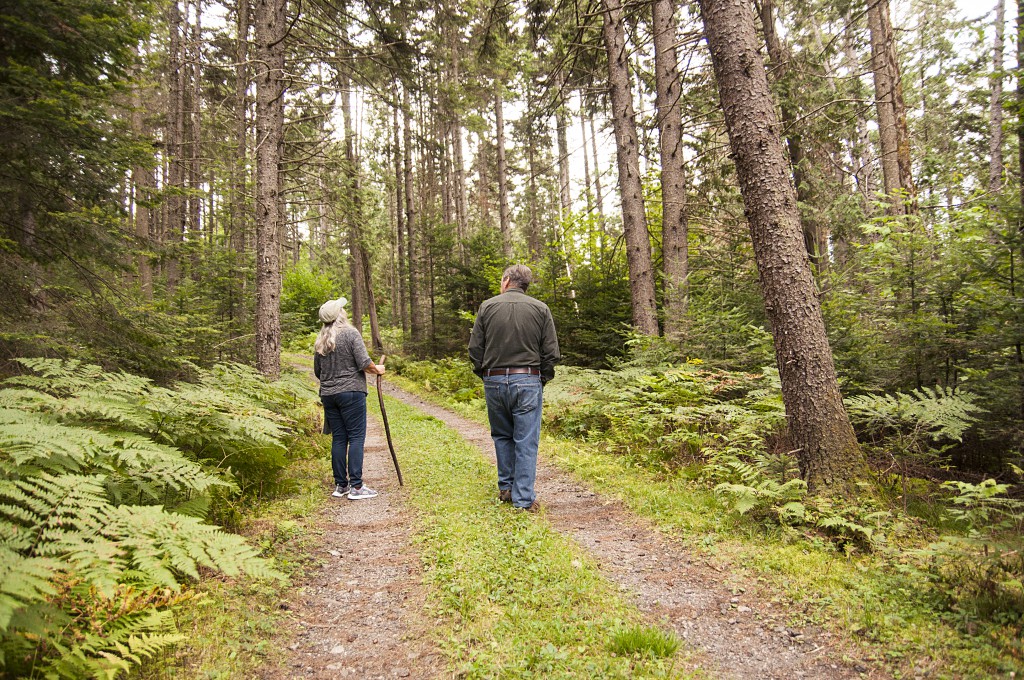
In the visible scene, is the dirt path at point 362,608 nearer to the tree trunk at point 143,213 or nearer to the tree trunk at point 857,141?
the tree trunk at point 143,213

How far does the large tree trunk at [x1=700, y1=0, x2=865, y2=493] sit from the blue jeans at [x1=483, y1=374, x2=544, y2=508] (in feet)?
7.39

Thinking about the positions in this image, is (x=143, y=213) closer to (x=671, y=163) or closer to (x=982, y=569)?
(x=671, y=163)

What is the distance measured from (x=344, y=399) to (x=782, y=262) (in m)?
4.53

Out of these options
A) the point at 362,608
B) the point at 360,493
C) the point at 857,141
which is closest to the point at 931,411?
the point at 362,608

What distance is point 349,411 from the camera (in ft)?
18.4

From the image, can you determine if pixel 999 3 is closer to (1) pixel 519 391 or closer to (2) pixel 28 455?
(1) pixel 519 391

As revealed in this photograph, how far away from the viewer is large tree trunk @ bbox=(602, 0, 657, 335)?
9.73 meters

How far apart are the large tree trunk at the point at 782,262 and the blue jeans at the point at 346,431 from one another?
4253 mm

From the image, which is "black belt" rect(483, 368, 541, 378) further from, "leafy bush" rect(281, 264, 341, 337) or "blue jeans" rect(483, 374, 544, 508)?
"leafy bush" rect(281, 264, 341, 337)

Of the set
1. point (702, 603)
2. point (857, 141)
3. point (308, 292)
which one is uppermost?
point (857, 141)

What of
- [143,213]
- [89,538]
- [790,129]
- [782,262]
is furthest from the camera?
[143,213]

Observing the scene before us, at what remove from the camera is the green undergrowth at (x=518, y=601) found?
2.57 meters

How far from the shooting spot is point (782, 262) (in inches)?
165

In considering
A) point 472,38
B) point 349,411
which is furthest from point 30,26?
point 472,38
